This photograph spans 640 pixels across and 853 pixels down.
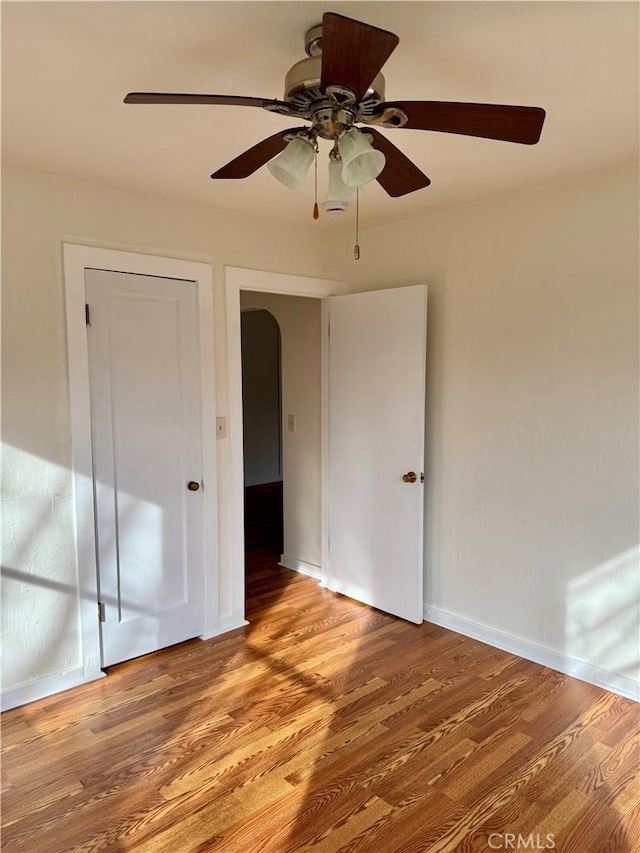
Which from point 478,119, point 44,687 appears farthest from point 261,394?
point 478,119

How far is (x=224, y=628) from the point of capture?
3363 millimetres

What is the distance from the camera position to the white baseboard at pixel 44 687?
2.61 m

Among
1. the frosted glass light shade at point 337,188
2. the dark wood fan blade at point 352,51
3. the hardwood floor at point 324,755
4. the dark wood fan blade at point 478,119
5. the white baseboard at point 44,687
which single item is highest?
the dark wood fan blade at point 352,51

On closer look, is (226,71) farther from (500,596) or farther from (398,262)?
(500,596)

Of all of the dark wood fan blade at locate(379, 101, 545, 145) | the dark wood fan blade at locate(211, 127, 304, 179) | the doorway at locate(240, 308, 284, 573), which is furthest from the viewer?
the doorway at locate(240, 308, 284, 573)

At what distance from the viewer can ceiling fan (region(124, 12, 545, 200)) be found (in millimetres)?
1254

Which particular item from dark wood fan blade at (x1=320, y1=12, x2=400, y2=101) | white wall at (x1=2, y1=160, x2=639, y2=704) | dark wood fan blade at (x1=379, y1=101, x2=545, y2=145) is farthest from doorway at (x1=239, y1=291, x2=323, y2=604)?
dark wood fan blade at (x1=320, y1=12, x2=400, y2=101)

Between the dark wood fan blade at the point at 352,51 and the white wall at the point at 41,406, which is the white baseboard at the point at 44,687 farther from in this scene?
the dark wood fan blade at the point at 352,51

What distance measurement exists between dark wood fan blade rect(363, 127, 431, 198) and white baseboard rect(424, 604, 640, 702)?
2.41 meters

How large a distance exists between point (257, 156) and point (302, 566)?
3237 millimetres

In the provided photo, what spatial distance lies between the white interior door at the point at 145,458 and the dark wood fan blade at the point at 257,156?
1.24 metres

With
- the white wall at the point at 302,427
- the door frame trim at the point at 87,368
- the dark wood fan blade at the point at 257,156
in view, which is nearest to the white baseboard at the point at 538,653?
the white wall at the point at 302,427

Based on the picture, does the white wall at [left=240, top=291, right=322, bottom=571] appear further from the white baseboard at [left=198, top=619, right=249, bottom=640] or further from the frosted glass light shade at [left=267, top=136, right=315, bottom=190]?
the frosted glass light shade at [left=267, top=136, right=315, bottom=190]

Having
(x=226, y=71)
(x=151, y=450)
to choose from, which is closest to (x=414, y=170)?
(x=226, y=71)
